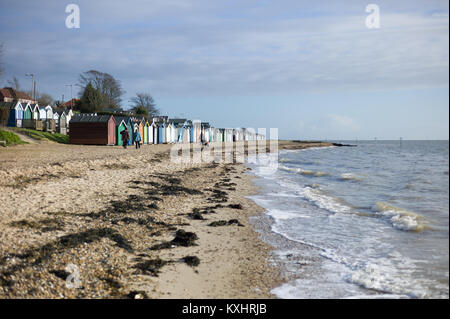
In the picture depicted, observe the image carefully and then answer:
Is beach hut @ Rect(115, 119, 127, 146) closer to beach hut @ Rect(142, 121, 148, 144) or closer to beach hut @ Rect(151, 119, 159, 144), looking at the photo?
beach hut @ Rect(142, 121, 148, 144)

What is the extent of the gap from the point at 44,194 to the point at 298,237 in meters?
6.80

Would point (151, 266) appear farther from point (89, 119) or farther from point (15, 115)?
point (15, 115)

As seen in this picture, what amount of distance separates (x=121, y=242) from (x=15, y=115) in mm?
43000

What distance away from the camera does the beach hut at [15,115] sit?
41562mm

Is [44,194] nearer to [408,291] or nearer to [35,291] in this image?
[35,291]

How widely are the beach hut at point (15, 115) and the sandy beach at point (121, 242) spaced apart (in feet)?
108

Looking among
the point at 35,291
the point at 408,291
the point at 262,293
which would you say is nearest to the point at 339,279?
the point at 408,291

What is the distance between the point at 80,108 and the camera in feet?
213

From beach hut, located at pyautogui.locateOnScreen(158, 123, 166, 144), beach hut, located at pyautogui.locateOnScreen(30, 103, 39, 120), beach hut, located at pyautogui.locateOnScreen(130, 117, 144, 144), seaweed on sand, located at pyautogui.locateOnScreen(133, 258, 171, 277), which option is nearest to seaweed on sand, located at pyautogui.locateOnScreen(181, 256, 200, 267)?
Answer: seaweed on sand, located at pyautogui.locateOnScreen(133, 258, 171, 277)

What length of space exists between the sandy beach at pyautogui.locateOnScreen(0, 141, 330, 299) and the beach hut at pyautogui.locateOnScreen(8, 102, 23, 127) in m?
32.8

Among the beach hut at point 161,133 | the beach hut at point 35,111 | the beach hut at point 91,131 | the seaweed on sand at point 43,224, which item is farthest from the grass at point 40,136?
the seaweed on sand at point 43,224

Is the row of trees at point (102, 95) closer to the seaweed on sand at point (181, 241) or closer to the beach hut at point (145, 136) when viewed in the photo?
the beach hut at point (145, 136)

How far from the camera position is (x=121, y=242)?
23.9 feet

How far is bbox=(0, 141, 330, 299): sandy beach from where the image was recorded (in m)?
5.37
